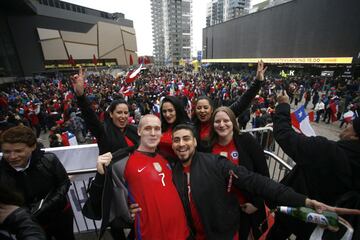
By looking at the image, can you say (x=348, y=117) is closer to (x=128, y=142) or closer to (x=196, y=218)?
(x=196, y=218)

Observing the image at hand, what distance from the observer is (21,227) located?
61.6 inches

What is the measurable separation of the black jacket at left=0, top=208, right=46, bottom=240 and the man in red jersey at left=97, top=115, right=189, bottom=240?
1.87ft

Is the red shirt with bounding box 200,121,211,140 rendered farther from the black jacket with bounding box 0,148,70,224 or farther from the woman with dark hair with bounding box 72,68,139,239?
the black jacket with bounding box 0,148,70,224

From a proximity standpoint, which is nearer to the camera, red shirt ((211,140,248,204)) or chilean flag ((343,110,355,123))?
red shirt ((211,140,248,204))

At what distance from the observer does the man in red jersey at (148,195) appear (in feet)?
6.41

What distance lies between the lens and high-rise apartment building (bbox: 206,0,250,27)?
125 m

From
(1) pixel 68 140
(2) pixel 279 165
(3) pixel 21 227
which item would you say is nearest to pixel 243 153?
(2) pixel 279 165

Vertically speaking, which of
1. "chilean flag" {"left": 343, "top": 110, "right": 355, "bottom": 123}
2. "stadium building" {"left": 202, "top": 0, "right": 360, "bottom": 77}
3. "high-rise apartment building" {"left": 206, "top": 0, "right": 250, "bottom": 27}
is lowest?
"chilean flag" {"left": 343, "top": 110, "right": 355, "bottom": 123}

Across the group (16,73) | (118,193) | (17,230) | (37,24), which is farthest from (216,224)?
(37,24)

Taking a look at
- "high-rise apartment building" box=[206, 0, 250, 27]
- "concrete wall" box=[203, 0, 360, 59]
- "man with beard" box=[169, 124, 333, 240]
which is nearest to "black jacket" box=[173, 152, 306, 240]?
"man with beard" box=[169, 124, 333, 240]

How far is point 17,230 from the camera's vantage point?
1.56m

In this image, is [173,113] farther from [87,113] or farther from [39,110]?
[39,110]

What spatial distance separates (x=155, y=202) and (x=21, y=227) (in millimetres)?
1041

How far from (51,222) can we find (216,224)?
1962 mm
